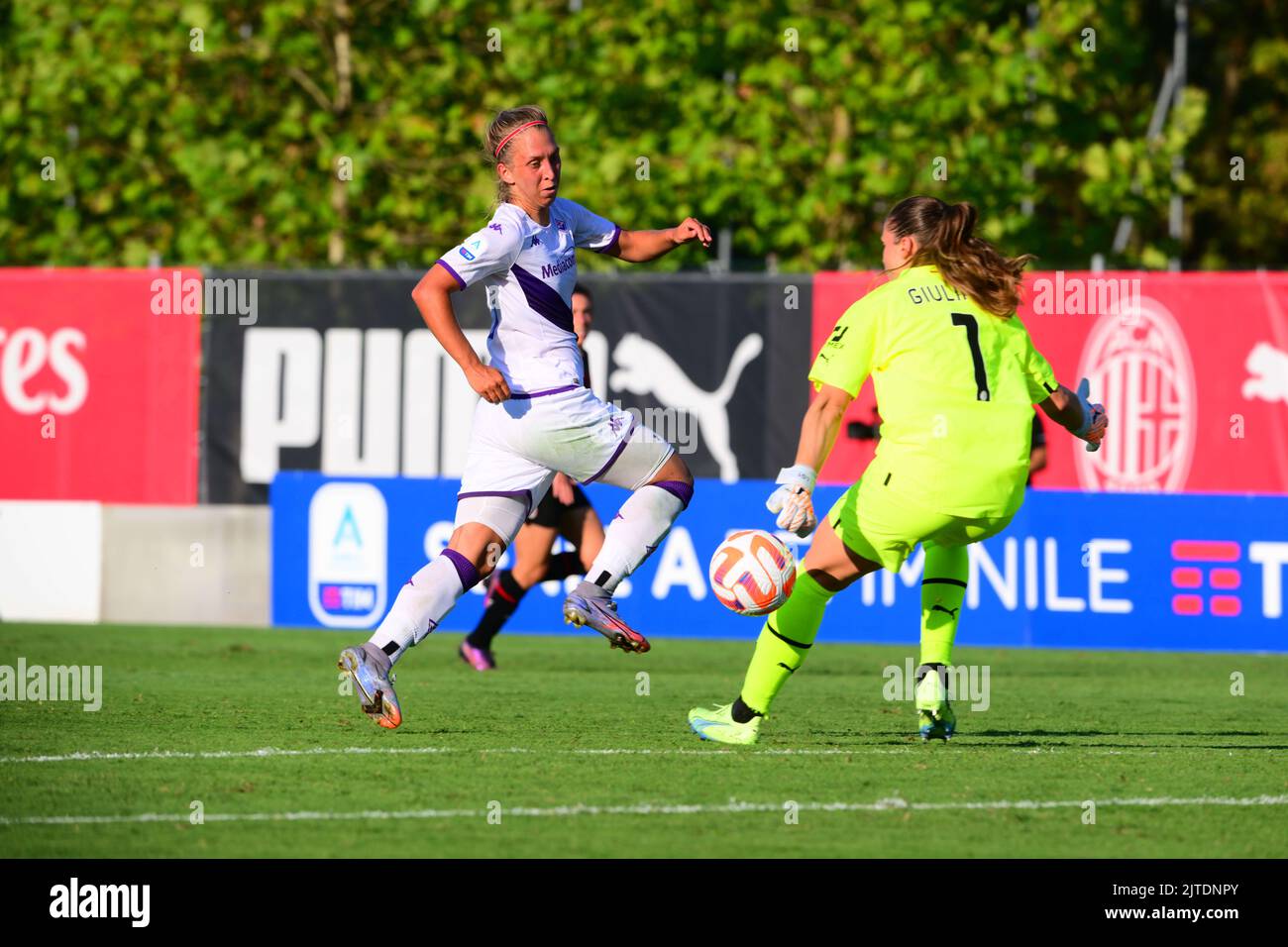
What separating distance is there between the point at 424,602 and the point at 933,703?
82.0 inches

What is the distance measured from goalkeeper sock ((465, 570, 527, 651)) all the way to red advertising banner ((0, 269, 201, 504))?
683 centimetres

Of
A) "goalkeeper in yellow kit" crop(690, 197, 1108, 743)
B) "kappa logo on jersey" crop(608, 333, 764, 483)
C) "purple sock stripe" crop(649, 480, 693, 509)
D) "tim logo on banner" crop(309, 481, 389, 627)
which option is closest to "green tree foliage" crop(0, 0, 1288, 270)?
"kappa logo on jersey" crop(608, 333, 764, 483)

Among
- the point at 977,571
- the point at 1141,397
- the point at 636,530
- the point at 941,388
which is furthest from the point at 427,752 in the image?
the point at 1141,397

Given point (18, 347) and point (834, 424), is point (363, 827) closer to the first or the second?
point (834, 424)

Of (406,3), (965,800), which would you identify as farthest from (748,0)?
(965,800)

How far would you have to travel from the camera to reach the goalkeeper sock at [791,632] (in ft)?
25.5

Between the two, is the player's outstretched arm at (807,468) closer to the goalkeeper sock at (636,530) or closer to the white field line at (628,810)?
the goalkeeper sock at (636,530)

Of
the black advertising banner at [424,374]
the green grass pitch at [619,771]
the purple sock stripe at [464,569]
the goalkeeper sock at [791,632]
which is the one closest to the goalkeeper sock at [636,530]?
the purple sock stripe at [464,569]

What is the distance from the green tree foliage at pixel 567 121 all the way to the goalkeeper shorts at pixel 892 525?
1307 centimetres

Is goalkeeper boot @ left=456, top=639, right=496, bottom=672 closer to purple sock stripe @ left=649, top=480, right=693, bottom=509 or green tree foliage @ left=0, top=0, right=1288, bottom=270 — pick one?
purple sock stripe @ left=649, top=480, right=693, bottom=509

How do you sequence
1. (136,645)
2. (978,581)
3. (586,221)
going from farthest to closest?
(978,581) → (136,645) → (586,221)

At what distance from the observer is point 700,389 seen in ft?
57.6

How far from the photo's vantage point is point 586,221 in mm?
8211

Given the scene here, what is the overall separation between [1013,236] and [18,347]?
383 inches
